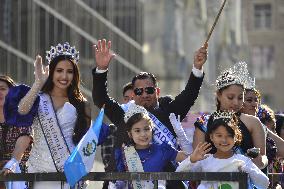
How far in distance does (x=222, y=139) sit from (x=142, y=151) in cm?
69

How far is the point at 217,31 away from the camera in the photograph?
199 ft

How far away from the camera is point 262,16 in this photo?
81562 millimetres

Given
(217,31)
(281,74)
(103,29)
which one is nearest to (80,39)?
(103,29)

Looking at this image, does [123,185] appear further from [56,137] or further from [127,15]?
[127,15]

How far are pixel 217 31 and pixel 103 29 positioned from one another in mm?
23933

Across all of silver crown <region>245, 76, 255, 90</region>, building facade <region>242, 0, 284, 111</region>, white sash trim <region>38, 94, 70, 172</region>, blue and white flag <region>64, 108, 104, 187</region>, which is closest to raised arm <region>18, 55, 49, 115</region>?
white sash trim <region>38, 94, 70, 172</region>

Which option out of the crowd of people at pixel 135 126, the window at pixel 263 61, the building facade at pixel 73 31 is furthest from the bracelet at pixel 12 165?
the window at pixel 263 61

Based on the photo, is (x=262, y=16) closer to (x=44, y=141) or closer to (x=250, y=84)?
(x=250, y=84)

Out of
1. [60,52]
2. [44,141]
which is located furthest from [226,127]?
[60,52]

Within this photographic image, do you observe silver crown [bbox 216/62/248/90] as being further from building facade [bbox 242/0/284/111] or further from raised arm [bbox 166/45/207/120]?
building facade [bbox 242/0/284/111]

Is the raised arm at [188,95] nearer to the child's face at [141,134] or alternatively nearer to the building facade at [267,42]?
the child's face at [141,134]

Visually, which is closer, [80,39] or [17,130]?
[17,130]

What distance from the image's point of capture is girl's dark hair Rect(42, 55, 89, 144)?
9320 mm

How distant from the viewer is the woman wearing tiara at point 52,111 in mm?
9188
